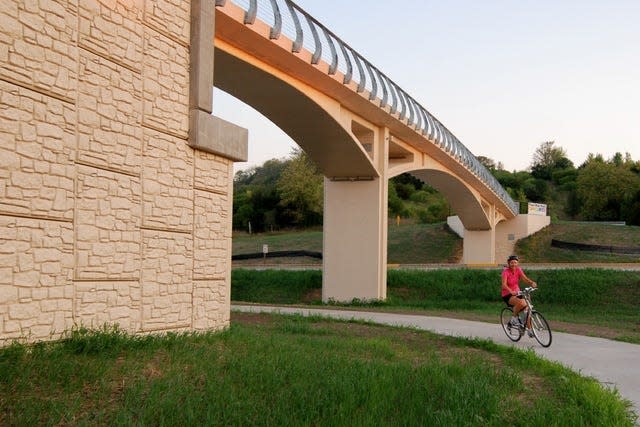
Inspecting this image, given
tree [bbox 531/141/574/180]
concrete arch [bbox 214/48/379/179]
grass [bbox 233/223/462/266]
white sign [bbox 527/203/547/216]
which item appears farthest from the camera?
tree [bbox 531/141/574/180]

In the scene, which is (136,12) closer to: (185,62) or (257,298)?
(185,62)

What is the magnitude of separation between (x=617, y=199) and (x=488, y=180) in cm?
3736

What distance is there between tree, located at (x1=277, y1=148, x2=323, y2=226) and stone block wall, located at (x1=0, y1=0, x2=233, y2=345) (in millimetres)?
56758

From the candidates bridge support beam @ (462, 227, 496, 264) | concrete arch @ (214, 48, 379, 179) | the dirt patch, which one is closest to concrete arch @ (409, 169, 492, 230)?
bridge support beam @ (462, 227, 496, 264)

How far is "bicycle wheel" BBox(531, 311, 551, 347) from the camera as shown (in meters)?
11.4

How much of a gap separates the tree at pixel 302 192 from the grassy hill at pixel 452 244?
12.5 m

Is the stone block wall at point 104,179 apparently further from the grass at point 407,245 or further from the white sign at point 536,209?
the white sign at point 536,209

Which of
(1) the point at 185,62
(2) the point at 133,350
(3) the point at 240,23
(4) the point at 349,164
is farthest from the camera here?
(4) the point at 349,164

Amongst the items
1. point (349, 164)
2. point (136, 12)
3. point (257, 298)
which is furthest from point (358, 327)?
point (257, 298)

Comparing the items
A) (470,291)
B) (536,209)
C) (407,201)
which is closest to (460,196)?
(470,291)

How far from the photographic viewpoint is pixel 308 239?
2148 inches

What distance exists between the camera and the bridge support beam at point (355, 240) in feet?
78.3

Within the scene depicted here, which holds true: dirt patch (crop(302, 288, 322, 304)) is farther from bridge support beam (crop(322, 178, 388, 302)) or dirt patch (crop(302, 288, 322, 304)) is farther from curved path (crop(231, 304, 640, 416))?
curved path (crop(231, 304, 640, 416))

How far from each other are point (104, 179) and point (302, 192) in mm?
59498
